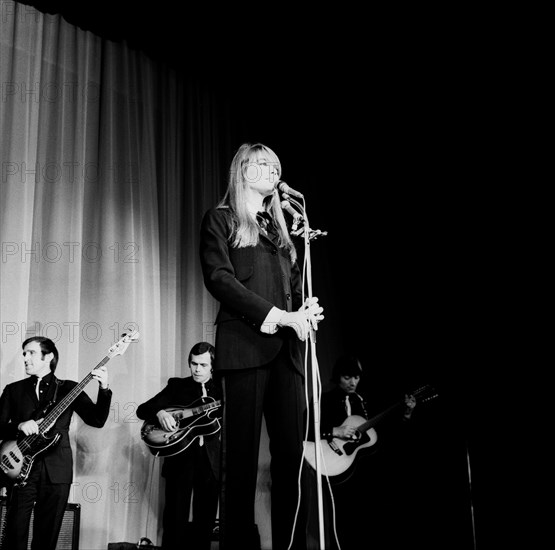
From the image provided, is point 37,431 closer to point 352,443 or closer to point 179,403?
point 179,403

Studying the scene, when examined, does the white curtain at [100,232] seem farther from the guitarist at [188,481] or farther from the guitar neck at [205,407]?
the guitar neck at [205,407]

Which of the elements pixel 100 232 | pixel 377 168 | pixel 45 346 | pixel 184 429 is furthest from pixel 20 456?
pixel 377 168

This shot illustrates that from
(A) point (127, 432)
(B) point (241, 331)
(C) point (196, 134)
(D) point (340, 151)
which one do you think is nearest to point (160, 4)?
(C) point (196, 134)

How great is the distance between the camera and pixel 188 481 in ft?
12.8

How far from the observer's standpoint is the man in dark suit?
1.93 m

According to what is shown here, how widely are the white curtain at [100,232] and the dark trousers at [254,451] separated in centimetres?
247

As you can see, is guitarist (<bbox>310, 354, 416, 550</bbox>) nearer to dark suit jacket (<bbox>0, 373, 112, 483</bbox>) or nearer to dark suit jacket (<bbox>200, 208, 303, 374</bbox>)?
dark suit jacket (<bbox>0, 373, 112, 483</bbox>)

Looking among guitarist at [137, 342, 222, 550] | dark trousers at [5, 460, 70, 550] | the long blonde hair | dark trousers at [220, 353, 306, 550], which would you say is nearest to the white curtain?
guitarist at [137, 342, 222, 550]

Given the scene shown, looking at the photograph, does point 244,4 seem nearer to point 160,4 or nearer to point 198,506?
point 160,4

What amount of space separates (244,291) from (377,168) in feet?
10.0

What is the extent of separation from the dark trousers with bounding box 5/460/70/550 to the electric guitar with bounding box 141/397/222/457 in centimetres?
58

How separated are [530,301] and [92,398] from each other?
2.70m

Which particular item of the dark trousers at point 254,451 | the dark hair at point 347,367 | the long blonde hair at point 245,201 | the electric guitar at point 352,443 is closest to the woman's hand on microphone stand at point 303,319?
the dark trousers at point 254,451

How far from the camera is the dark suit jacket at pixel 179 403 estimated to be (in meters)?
3.95
